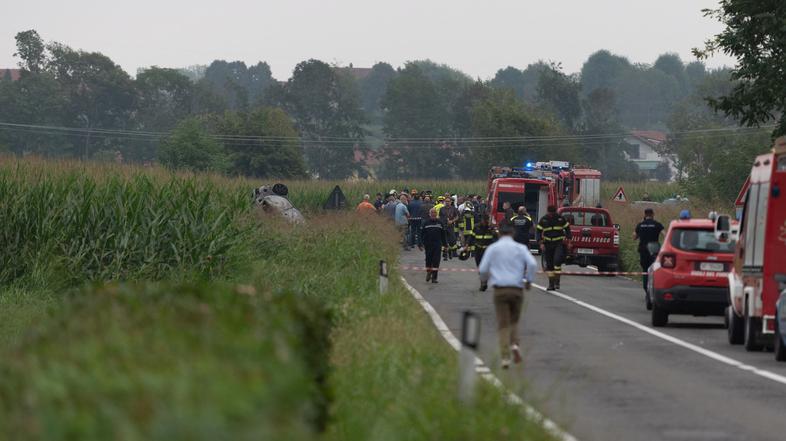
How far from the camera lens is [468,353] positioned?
10.7 m

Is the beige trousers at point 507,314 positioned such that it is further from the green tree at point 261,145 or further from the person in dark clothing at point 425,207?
the green tree at point 261,145

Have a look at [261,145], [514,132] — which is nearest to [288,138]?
[261,145]

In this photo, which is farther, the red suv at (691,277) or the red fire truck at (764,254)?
the red suv at (691,277)

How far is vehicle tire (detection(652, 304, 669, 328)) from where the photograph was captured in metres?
23.5

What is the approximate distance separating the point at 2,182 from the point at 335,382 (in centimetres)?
1545

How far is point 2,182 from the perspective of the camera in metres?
26.6

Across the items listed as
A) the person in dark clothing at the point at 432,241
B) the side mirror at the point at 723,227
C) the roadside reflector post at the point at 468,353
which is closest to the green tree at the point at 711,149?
the person in dark clothing at the point at 432,241

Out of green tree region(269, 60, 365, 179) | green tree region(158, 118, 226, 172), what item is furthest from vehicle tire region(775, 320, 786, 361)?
green tree region(269, 60, 365, 179)

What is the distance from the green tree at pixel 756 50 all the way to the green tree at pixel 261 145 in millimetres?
68594

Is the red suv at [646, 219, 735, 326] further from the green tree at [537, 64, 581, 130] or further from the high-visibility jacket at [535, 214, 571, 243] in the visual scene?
the green tree at [537, 64, 581, 130]

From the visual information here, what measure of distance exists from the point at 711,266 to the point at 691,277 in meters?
0.38

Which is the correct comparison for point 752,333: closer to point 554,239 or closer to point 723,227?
point 723,227

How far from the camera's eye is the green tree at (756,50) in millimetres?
29781

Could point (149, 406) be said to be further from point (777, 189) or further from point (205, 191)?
point (205, 191)
